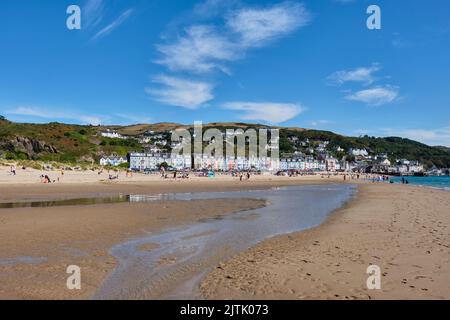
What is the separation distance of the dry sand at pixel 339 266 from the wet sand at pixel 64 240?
274cm

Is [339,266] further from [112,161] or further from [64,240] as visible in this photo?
[112,161]

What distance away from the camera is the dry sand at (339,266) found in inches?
245

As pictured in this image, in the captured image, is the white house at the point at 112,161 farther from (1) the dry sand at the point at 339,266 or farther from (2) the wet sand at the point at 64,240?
(1) the dry sand at the point at 339,266

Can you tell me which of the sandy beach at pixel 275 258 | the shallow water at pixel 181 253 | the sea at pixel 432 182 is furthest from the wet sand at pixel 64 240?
the sea at pixel 432 182

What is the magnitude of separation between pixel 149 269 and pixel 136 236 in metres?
4.01

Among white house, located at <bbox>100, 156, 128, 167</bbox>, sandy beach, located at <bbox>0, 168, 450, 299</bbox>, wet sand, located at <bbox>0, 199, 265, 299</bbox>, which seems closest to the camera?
sandy beach, located at <bbox>0, 168, 450, 299</bbox>

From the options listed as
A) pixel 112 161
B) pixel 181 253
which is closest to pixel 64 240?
pixel 181 253

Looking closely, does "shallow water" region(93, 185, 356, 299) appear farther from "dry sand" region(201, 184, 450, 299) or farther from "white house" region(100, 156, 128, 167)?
"white house" region(100, 156, 128, 167)

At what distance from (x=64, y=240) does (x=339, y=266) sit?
25.2 feet

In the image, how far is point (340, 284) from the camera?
21.7 feet

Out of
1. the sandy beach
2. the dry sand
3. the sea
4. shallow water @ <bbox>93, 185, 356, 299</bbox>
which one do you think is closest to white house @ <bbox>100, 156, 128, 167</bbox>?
the sea

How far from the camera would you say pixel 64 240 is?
422 inches

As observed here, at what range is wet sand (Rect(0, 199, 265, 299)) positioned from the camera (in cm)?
670

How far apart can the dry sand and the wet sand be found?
2.74m
